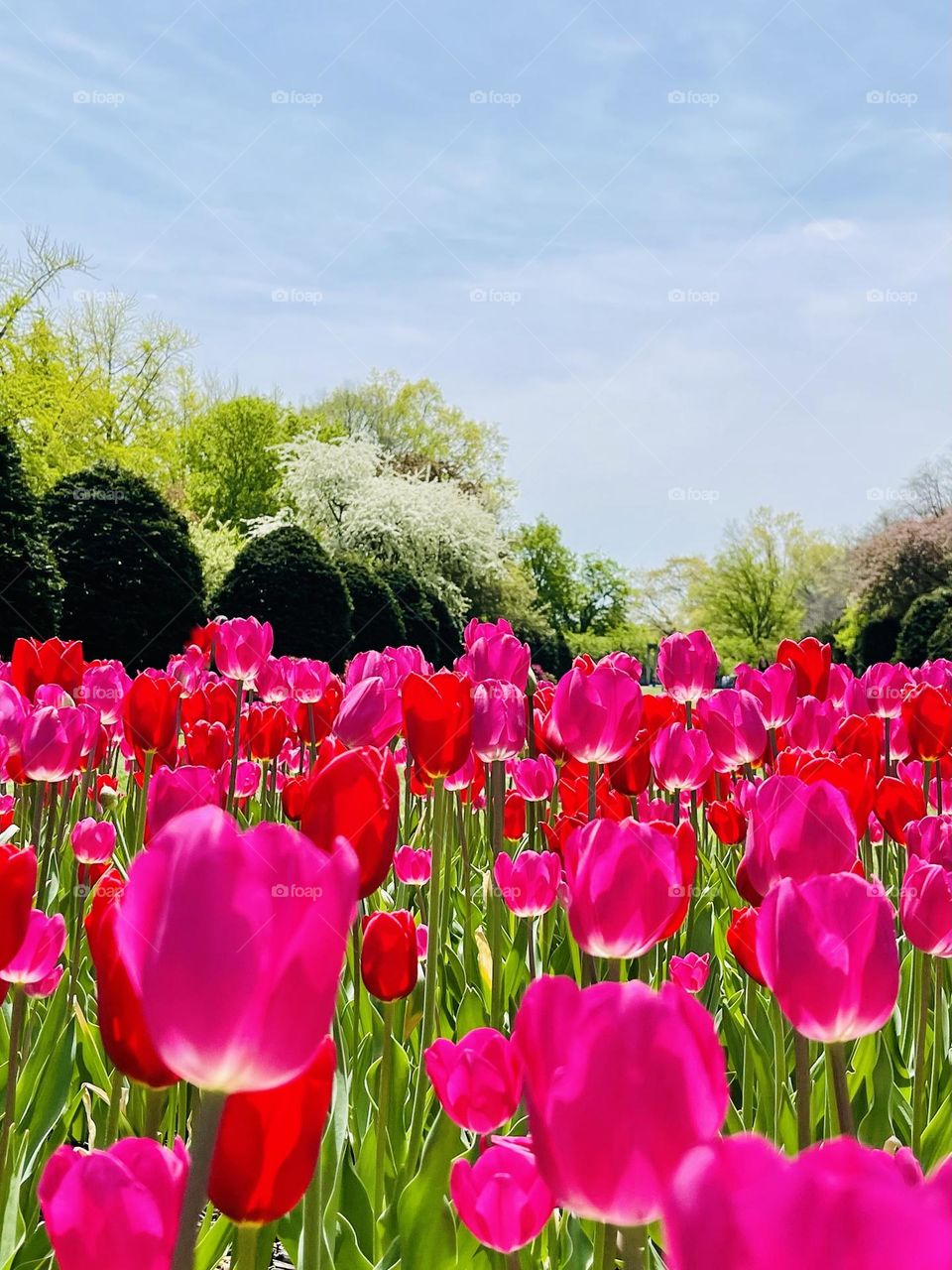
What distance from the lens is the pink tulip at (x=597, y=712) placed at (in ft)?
7.30

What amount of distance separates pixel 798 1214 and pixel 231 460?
45201 millimetres

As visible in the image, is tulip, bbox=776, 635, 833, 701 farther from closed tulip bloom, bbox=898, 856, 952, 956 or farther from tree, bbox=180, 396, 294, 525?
tree, bbox=180, 396, 294, 525

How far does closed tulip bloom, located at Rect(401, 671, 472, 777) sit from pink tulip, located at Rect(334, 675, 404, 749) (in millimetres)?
140

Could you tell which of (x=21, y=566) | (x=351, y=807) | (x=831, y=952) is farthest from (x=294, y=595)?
(x=831, y=952)

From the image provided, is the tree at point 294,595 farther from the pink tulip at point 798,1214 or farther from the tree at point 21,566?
the pink tulip at point 798,1214

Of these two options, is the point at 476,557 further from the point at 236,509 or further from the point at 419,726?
the point at 419,726

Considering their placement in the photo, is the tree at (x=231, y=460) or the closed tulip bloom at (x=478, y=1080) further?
the tree at (x=231, y=460)

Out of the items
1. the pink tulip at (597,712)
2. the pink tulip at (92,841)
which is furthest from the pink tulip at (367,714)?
the pink tulip at (92,841)

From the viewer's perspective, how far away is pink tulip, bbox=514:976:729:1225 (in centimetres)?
58

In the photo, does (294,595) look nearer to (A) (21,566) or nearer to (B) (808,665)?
(A) (21,566)

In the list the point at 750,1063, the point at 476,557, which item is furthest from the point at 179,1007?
the point at 476,557

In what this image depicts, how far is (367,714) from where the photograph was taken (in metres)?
2.00

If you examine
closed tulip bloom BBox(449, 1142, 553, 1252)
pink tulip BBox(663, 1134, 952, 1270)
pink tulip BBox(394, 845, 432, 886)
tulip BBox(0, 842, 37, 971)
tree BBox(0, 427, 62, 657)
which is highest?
tree BBox(0, 427, 62, 657)

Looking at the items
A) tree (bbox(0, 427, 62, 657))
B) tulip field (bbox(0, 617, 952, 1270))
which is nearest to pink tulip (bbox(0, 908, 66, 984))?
tulip field (bbox(0, 617, 952, 1270))
